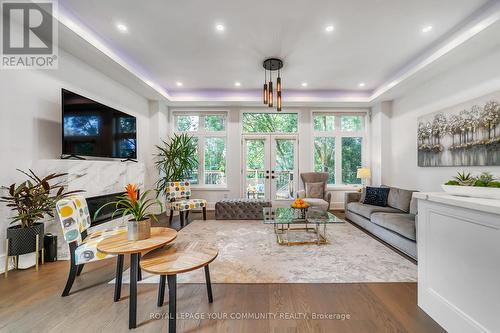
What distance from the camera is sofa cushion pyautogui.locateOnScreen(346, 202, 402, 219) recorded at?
372cm

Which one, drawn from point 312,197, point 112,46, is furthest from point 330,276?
point 112,46

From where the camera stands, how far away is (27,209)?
2.38 meters

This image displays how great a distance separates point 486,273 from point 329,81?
4.33 m

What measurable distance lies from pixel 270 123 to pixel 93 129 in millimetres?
4134

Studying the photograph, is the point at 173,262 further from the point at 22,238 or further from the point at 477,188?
the point at 477,188

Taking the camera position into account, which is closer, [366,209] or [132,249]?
[132,249]

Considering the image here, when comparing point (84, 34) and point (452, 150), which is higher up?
point (84, 34)

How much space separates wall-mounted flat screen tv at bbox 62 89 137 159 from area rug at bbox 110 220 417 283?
6.51ft

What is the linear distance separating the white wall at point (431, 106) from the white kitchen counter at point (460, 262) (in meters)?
2.40

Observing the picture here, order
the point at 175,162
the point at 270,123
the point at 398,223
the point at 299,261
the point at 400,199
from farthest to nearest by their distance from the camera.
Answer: the point at 270,123 < the point at 175,162 < the point at 400,199 < the point at 398,223 < the point at 299,261

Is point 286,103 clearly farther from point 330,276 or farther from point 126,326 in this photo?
point 126,326

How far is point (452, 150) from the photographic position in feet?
11.5

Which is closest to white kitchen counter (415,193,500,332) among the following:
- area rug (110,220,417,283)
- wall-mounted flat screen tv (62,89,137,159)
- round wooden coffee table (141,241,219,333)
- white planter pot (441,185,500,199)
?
white planter pot (441,185,500,199)

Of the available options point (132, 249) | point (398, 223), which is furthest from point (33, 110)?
point (398, 223)
